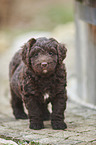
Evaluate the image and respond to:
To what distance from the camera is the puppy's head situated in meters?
5.23

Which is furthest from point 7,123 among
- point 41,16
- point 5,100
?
point 41,16

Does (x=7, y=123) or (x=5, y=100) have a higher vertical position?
(x=7, y=123)

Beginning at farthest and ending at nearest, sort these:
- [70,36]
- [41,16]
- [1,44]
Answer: [41,16] → [1,44] → [70,36]

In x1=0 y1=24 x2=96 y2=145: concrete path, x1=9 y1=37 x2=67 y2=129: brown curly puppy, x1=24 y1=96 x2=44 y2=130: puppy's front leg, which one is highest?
x1=9 y1=37 x2=67 y2=129: brown curly puppy

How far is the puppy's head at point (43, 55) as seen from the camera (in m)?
5.23

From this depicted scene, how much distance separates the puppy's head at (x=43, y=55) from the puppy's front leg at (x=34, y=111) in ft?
1.65

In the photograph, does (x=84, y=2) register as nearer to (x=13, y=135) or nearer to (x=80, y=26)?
(x=80, y=26)

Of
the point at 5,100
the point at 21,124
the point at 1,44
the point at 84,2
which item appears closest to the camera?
Answer: the point at 21,124

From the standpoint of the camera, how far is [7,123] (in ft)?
20.6

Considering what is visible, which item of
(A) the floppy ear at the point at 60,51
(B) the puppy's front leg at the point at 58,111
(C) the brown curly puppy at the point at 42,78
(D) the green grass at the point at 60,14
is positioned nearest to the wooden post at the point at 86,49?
(A) the floppy ear at the point at 60,51

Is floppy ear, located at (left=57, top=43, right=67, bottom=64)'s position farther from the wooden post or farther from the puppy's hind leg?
the wooden post

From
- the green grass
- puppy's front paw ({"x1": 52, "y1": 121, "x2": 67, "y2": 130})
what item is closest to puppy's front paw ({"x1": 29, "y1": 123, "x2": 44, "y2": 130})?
puppy's front paw ({"x1": 52, "y1": 121, "x2": 67, "y2": 130})

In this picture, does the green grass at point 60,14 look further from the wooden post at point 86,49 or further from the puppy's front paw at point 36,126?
the puppy's front paw at point 36,126

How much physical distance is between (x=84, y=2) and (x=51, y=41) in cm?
326
